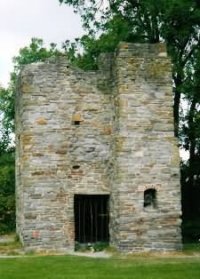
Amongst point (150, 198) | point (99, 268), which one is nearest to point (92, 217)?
point (150, 198)

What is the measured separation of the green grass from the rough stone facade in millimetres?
1290

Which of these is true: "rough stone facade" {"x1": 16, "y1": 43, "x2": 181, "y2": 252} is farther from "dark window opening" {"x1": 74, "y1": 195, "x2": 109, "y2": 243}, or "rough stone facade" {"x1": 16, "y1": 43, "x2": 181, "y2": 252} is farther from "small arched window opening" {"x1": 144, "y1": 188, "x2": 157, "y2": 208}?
"dark window opening" {"x1": 74, "y1": 195, "x2": 109, "y2": 243}

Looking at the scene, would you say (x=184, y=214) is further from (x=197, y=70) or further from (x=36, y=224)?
(x=36, y=224)

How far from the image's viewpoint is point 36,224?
55.2 ft

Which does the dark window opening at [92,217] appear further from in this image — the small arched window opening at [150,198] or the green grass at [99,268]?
the green grass at [99,268]

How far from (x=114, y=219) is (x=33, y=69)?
440cm

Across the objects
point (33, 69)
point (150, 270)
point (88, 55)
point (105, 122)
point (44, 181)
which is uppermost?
point (88, 55)

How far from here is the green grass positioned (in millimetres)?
12594

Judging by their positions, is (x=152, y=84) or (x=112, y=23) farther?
(x=112, y=23)

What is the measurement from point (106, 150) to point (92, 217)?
1.86 m

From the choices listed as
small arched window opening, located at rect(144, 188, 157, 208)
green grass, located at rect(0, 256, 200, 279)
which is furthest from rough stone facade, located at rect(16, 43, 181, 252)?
green grass, located at rect(0, 256, 200, 279)

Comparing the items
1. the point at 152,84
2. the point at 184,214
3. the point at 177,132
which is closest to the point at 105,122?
Answer: the point at 152,84

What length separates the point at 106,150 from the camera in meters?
17.6

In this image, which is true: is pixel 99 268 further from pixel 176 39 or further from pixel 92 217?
pixel 176 39
